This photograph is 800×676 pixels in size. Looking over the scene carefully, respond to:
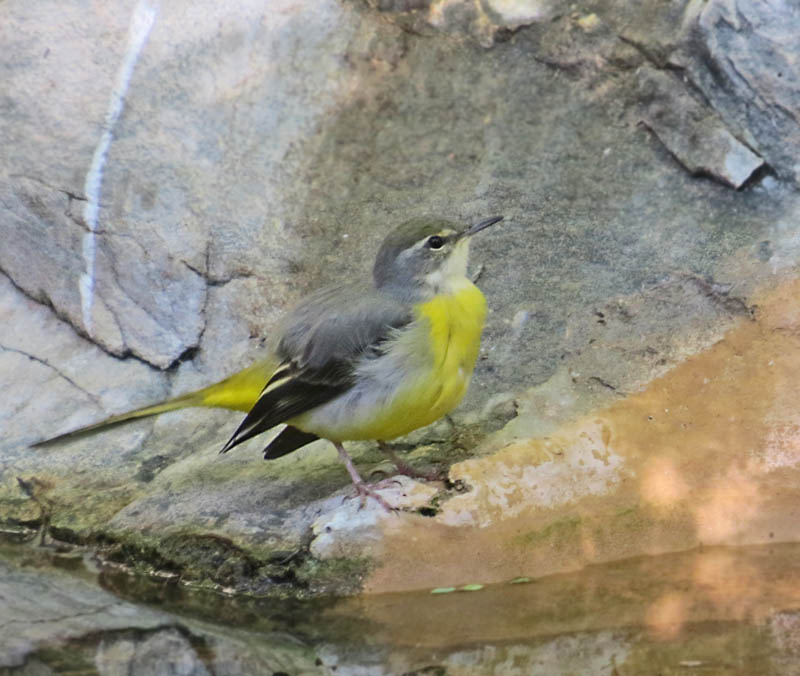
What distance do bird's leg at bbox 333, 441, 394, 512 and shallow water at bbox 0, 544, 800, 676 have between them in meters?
0.44

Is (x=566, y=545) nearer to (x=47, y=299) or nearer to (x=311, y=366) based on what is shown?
(x=311, y=366)

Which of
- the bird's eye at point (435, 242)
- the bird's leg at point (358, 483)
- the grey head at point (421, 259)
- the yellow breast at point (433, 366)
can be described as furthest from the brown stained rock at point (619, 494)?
the bird's eye at point (435, 242)

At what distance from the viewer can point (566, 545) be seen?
17.1ft

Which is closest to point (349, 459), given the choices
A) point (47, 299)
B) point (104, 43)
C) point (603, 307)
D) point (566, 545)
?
point (566, 545)

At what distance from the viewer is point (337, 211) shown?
754cm

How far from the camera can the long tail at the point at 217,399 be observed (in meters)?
5.97

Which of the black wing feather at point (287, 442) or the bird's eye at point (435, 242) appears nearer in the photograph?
the bird's eye at point (435, 242)

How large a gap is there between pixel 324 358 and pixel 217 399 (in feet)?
2.50

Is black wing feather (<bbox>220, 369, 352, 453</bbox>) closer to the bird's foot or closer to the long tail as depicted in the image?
the long tail

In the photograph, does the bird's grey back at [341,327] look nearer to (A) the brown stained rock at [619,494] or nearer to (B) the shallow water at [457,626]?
(A) the brown stained rock at [619,494]

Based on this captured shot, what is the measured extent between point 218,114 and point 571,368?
325 centimetres

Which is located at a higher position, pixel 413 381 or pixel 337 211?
pixel 413 381

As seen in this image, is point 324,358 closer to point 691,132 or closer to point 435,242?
point 435,242

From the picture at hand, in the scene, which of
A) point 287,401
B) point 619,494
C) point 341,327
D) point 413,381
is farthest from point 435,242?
point 619,494
